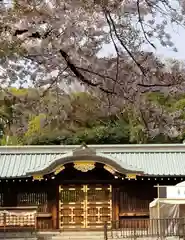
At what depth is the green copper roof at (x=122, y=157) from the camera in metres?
20.0

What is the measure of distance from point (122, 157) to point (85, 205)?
2960mm

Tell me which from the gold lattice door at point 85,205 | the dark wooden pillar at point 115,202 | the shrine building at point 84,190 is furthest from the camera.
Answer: the gold lattice door at point 85,205

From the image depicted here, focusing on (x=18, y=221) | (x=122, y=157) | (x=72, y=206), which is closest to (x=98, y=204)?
(x=72, y=206)

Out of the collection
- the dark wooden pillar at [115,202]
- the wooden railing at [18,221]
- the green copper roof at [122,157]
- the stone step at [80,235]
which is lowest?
the stone step at [80,235]

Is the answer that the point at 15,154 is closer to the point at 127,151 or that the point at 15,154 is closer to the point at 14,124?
the point at 127,151

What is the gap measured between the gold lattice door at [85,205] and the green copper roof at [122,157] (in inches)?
56.6

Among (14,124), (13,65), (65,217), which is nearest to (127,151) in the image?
(65,217)

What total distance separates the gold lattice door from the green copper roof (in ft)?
4.71

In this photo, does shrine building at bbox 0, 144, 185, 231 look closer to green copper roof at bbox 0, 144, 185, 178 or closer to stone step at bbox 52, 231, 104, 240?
green copper roof at bbox 0, 144, 185, 178

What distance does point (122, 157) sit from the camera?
2183 cm

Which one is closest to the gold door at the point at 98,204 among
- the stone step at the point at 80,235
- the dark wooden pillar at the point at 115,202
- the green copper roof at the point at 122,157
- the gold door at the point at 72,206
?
the dark wooden pillar at the point at 115,202

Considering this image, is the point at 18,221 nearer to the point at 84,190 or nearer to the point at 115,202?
the point at 84,190

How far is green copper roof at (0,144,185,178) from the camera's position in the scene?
20.0 meters

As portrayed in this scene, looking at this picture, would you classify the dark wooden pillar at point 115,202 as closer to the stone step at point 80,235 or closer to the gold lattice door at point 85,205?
the gold lattice door at point 85,205
